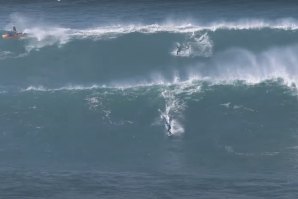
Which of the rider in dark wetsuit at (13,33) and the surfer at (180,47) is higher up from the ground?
the rider in dark wetsuit at (13,33)

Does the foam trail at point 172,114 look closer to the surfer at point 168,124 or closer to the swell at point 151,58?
the surfer at point 168,124

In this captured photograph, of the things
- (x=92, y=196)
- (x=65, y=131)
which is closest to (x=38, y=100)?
(x=65, y=131)

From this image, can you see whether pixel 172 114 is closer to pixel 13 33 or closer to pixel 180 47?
pixel 180 47

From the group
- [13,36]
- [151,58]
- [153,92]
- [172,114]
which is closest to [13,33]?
[13,36]

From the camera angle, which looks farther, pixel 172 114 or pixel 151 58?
pixel 151 58

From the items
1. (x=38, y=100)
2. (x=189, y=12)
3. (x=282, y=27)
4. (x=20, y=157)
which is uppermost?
(x=189, y=12)

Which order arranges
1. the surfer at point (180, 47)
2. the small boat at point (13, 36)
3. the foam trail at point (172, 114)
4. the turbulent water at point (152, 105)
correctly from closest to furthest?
the turbulent water at point (152, 105), the foam trail at point (172, 114), the surfer at point (180, 47), the small boat at point (13, 36)

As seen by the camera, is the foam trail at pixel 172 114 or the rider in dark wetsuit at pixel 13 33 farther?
the rider in dark wetsuit at pixel 13 33

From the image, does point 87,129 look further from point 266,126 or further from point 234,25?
point 234,25

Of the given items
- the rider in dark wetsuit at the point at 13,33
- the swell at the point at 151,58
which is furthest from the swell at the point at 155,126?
the rider in dark wetsuit at the point at 13,33
